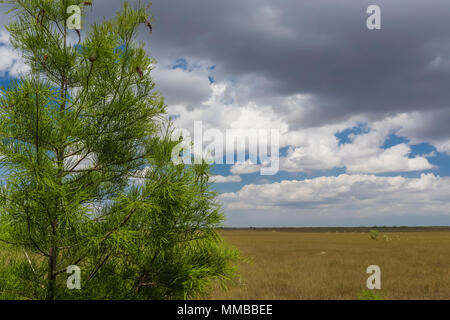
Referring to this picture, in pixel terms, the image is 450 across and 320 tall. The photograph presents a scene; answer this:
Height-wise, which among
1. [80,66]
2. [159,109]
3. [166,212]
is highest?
[80,66]

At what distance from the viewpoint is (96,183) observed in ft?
18.6

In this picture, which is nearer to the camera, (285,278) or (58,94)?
(58,94)

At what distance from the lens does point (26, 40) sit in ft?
19.1

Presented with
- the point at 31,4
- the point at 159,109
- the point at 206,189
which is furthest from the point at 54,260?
the point at 31,4

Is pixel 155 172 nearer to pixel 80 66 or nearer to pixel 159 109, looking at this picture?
pixel 159 109

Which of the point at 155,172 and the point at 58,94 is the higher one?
the point at 58,94

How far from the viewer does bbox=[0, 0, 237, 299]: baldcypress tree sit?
498 centimetres

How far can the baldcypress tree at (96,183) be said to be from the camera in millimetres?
4984

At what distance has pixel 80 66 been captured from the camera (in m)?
5.91
